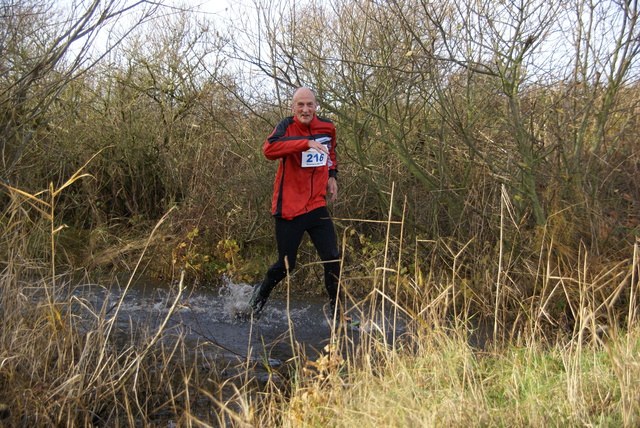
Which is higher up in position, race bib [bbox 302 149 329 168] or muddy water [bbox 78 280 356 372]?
race bib [bbox 302 149 329 168]

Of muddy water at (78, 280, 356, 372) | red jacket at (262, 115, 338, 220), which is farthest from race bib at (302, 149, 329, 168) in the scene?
muddy water at (78, 280, 356, 372)

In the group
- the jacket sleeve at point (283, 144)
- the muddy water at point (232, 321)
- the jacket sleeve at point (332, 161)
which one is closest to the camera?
the muddy water at point (232, 321)

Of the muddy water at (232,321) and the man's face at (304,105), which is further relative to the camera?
the man's face at (304,105)

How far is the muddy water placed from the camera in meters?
5.07

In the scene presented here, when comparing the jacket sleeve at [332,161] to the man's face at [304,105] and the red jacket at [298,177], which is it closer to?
the red jacket at [298,177]

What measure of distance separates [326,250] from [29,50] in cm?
385

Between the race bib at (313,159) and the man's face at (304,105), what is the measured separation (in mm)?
264

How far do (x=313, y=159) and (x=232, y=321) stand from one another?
6.31ft

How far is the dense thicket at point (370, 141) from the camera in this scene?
579 cm

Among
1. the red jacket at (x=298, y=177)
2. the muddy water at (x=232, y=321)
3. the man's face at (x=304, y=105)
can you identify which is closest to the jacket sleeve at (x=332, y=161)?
the red jacket at (x=298, y=177)

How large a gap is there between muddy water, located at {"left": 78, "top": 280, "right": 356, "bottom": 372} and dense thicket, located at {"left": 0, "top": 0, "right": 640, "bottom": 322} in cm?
54

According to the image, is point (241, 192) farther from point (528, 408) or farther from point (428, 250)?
point (528, 408)

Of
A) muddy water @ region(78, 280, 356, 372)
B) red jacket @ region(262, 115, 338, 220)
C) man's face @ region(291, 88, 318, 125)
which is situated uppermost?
man's face @ region(291, 88, 318, 125)

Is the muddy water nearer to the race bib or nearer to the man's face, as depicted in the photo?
the race bib
